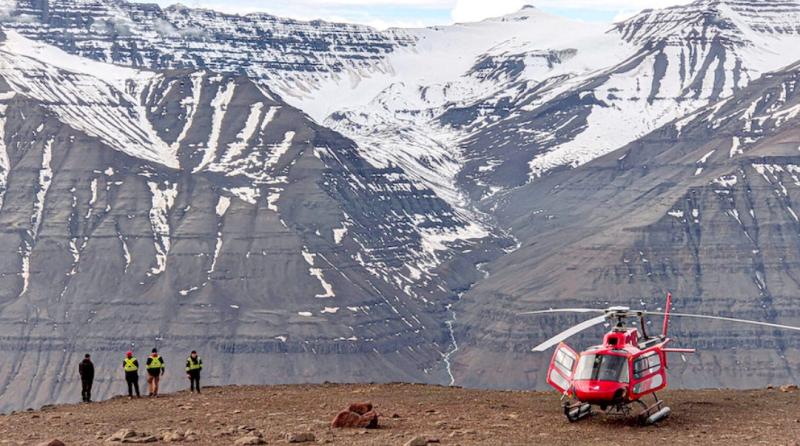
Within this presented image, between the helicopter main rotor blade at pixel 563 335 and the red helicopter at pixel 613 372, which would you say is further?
the red helicopter at pixel 613 372

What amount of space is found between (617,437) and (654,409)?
28.8ft

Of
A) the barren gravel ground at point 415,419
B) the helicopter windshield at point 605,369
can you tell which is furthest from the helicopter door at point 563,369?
the barren gravel ground at point 415,419

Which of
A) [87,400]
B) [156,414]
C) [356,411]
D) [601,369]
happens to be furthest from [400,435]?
[87,400]

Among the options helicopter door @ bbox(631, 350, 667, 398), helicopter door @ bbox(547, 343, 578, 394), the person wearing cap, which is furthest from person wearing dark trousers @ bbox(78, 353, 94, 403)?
helicopter door @ bbox(631, 350, 667, 398)

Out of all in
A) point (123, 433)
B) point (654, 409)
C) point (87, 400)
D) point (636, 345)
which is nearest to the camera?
point (123, 433)

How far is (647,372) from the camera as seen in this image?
65.9 metres

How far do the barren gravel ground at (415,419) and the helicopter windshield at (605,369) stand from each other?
5.45 ft

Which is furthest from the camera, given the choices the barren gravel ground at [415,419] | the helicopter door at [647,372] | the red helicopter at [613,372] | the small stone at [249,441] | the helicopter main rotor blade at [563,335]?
the helicopter door at [647,372]

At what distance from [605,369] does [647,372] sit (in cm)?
194

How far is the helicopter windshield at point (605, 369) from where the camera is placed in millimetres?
64625

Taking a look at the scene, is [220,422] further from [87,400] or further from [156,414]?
[87,400]

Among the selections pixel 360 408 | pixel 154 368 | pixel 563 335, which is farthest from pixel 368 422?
pixel 154 368

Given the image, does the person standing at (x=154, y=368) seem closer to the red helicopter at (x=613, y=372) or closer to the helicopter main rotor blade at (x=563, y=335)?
the red helicopter at (x=613, y=372)

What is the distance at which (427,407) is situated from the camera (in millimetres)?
71188
